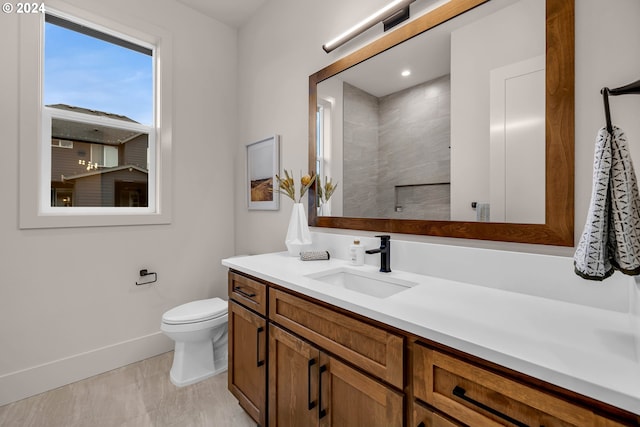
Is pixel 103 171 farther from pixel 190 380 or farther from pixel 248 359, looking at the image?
pixel 248 359

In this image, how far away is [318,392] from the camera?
108 cm

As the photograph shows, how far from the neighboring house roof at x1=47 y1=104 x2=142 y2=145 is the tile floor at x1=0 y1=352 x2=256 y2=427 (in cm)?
169

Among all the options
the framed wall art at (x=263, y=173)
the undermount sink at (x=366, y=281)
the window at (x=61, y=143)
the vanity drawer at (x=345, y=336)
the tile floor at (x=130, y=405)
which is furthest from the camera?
the framed wall art at (x=263, y=173)

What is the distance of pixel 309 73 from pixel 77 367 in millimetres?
2536

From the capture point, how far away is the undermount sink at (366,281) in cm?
130

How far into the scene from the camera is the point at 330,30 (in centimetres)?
187

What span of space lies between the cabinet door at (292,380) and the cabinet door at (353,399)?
0.17ft

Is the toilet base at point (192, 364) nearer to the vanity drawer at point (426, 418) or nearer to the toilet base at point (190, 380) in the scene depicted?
the toilet base at point (190, 380)

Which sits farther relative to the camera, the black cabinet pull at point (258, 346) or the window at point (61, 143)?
the window at point (61, 143)

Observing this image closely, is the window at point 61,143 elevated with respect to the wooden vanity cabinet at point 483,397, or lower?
elevated

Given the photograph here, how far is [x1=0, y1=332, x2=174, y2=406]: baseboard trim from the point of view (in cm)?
182

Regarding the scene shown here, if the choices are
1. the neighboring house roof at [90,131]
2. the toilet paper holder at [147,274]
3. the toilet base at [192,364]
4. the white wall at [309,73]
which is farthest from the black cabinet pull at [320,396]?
the neighboring house roof at [90,131]

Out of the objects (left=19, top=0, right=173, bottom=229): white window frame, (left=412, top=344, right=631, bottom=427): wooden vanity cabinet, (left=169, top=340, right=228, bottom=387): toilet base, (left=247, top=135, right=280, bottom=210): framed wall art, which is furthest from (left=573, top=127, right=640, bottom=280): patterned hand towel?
(left=19, top=0, right=173, bottom=229): white window frame

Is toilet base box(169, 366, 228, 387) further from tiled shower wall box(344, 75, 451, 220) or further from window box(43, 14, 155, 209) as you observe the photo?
tiled shower wall box(344, 75, 451, 220)
